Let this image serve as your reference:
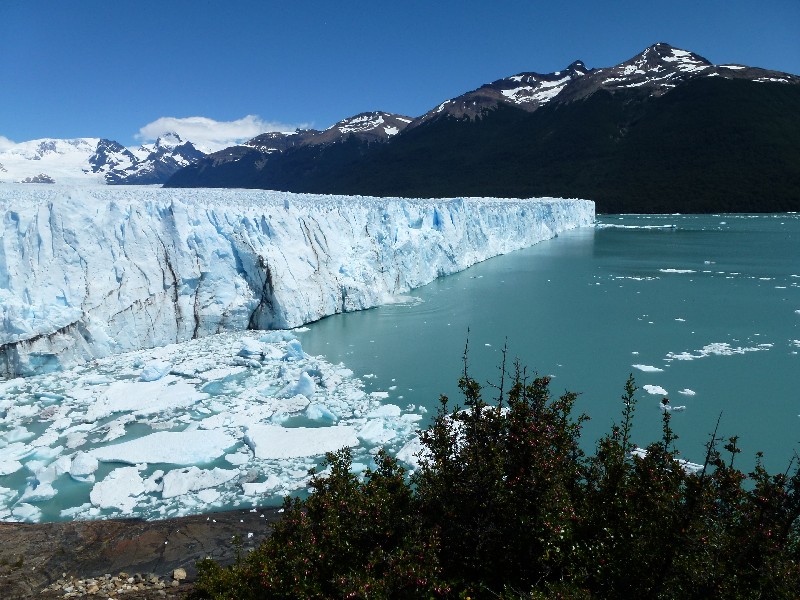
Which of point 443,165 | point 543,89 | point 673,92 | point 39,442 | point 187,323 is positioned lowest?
point 39,442

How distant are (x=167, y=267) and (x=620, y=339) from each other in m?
10.1

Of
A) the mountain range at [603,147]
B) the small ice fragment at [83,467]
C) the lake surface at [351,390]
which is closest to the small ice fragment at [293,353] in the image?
the lake surface at [351,390]

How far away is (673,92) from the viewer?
7769 cm

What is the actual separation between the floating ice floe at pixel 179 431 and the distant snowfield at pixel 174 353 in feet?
0.08

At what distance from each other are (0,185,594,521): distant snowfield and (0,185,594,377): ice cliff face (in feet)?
0.10

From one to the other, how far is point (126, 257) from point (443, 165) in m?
82.4

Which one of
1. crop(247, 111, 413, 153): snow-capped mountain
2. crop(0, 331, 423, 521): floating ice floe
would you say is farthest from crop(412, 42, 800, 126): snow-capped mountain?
crop(0, 331, 423, 521): floating ice floe

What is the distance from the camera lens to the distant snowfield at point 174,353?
6047mm

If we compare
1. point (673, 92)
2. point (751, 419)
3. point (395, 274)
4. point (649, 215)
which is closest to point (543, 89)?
point (673, 92)

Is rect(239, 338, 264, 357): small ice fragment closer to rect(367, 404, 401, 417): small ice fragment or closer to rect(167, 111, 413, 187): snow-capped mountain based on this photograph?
rect(367, 404, 401, 417): small ice fragment

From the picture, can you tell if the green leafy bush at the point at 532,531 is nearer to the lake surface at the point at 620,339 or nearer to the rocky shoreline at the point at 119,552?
the rocky shoreline at the point at 119,552

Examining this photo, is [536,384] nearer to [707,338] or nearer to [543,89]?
[707,338]

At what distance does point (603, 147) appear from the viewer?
74.4m

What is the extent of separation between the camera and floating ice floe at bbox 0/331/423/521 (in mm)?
5730
